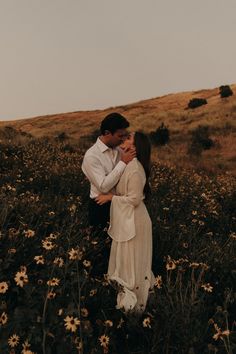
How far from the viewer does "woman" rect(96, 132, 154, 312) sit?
13.9 feet

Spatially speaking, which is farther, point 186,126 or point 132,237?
point 186,126

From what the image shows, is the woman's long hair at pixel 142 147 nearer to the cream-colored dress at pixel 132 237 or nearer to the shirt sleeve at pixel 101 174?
the cream-colored dress at pixel 132 237

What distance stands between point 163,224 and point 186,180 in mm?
5518

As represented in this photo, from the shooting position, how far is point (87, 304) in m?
3.87

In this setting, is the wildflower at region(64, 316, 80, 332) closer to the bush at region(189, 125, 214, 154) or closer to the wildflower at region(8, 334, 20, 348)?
the wildflower at region(8, 334, 20, 348)

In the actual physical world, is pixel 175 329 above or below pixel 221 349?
above

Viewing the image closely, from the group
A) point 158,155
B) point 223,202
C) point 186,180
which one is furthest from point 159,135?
point 223,202

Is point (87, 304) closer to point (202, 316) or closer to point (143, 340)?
point (143, 340)

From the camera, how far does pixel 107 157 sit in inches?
185

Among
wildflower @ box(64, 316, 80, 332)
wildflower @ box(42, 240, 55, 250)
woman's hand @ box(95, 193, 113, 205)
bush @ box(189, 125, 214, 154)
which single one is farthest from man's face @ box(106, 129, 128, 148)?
bush @ box(189, 125, 214, 154)

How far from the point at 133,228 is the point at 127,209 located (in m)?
0.19

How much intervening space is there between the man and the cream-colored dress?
0.09 metres

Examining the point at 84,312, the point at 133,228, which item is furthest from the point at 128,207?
the point at 84,312

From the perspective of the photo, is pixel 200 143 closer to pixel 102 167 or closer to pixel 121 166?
pixel 102 167
